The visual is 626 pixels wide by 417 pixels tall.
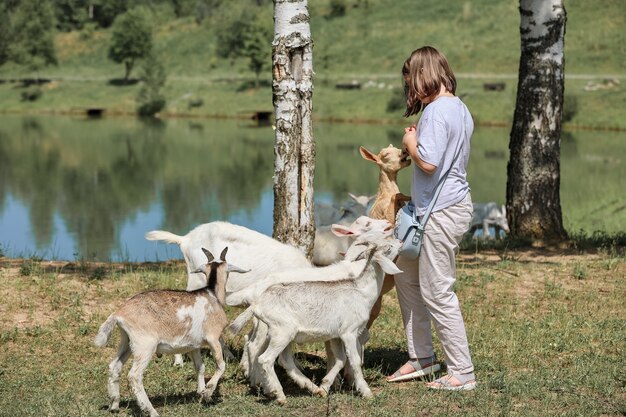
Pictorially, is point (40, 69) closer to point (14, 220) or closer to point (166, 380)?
point (14, 220)

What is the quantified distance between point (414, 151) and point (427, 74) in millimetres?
545

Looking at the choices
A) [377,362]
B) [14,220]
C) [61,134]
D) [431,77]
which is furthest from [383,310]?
[61,134]

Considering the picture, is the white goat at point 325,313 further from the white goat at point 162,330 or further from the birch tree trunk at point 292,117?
the birch tree trunk at point 292,117

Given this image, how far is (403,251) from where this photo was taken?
6.43 metres

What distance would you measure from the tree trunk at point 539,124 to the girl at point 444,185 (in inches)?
261

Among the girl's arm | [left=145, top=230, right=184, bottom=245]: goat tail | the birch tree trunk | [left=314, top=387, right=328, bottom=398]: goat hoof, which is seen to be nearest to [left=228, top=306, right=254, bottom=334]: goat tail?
Answer: [left=314, top=387, right=328, bottom=398]: goat hoof

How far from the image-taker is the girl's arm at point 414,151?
622 centimetres

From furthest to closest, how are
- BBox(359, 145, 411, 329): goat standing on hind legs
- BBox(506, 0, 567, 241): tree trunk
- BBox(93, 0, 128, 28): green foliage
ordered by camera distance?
BBox(93, 0, 128, 28): green foliage → BBox(506, 0, 567, 241): tree trunk → BBox(359, 145, 411, 329): goat standing on hind legs

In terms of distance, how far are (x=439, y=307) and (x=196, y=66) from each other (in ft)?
213

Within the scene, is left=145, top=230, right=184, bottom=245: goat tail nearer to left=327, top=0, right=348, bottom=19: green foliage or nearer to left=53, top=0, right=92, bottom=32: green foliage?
left=327, top=0, right=348, bottom=19: green foliage

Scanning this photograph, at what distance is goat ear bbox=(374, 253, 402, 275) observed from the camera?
20.6 ft

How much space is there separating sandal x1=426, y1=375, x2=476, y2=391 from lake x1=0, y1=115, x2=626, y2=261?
6.62m

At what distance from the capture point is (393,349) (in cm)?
792

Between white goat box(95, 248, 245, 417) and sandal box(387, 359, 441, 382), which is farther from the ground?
white goat box(95, 248, 245, 417)
